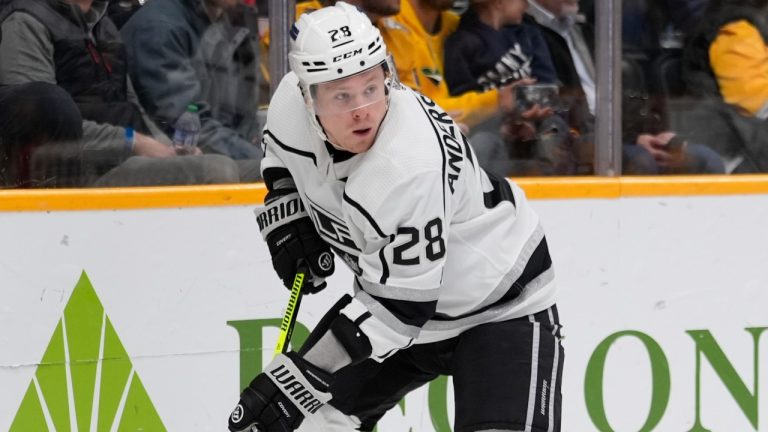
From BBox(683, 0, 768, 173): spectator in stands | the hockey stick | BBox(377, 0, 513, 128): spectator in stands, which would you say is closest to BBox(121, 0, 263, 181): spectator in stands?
BBox(377, 0, 513, 128): spectator in stands

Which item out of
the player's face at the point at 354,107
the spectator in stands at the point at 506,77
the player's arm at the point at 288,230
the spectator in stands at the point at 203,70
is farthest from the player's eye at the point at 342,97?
the spectator in stands at the point at 506,77

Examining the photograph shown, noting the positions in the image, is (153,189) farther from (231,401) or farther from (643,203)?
(643,203)

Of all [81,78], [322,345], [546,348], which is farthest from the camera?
[81,78]

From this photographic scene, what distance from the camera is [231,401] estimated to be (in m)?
3.76

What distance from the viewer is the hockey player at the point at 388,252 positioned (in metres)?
2.55

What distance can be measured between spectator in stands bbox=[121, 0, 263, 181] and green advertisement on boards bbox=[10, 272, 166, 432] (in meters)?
0.53

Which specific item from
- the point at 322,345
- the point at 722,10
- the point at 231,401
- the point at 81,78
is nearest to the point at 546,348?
the point at 322,345

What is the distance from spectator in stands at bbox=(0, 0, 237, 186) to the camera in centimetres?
346

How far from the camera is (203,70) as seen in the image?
3.72 m

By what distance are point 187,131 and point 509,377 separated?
4.46ft

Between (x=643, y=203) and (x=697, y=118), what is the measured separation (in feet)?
1.28

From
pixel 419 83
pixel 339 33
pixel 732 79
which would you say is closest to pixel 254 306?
pixel 419 83

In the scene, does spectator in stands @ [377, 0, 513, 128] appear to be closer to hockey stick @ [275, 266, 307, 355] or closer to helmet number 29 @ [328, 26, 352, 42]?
hockey stick @ [275, 266, 307, 355]

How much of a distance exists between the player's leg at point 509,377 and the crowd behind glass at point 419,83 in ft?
3.85
